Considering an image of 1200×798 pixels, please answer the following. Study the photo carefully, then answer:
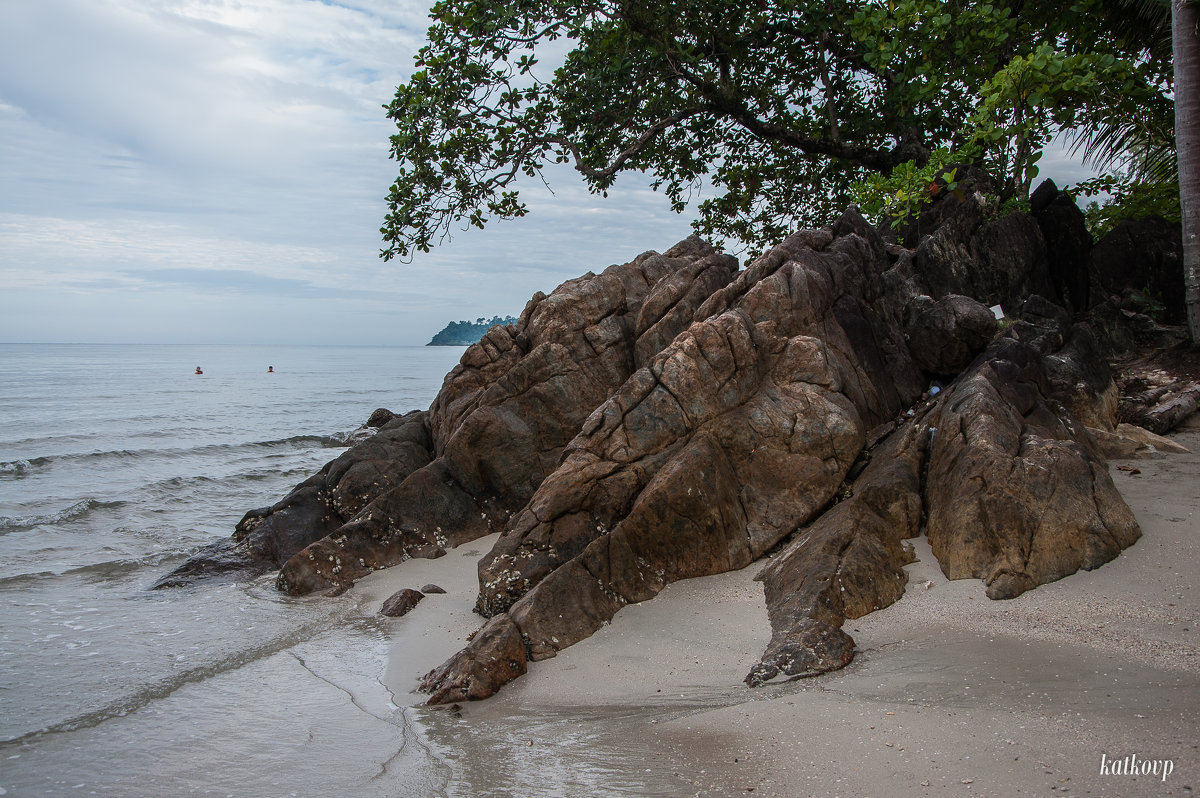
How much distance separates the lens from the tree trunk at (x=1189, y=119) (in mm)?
9766

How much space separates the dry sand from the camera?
13.3 ft

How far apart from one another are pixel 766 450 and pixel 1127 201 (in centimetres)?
883

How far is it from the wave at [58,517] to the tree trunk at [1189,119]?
1839 centimetres

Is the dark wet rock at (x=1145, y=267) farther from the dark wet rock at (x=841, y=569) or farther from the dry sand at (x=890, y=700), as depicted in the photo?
the dark wet rock at (x=841, y=569)

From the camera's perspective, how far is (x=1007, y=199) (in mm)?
12328

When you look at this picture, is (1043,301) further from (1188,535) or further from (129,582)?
(129,582)

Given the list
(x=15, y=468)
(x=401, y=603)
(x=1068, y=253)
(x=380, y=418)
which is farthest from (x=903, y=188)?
(x=15, y=468)

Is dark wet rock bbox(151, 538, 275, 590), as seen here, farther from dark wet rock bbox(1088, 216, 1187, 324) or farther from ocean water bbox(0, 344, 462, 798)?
dark wet rock bbox(1088, 216, 1187, 324)

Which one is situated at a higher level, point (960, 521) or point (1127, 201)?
point (1127, 201)

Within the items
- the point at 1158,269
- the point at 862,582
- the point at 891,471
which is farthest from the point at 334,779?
the point at 1158,269

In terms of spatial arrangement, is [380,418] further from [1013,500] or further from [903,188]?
[1013,500]

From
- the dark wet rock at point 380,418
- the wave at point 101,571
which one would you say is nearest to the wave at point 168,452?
the dark wet rock at point 380,418

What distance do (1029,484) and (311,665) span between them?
643 centimetres

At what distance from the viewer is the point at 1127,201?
1226 centimetres
